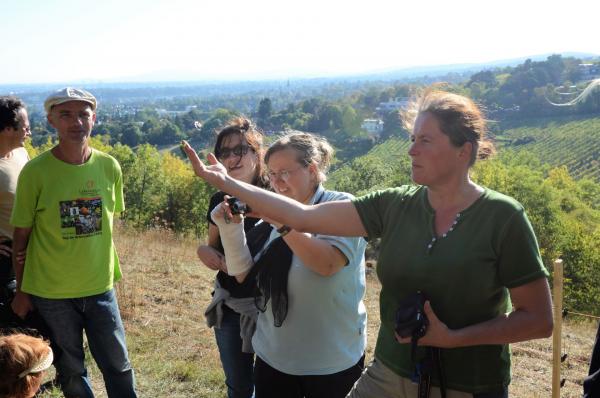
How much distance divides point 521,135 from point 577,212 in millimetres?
28584

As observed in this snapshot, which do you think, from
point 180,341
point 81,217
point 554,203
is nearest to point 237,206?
point 81,217

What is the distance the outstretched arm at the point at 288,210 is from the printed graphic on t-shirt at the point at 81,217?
1187mm

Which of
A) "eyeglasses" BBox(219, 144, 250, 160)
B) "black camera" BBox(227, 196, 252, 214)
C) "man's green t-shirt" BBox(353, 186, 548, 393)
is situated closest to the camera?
"man's green t-shirt" BBox(353, 186, 548, 393)

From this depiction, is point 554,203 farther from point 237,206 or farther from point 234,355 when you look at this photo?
point 237,206

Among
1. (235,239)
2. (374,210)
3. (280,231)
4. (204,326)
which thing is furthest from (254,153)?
(204,326)

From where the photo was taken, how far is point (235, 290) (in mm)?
2623

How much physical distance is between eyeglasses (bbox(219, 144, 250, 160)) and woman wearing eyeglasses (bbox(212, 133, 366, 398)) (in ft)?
1.52

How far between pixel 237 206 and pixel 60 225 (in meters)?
1.25

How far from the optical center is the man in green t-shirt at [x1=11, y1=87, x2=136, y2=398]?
9.21ft

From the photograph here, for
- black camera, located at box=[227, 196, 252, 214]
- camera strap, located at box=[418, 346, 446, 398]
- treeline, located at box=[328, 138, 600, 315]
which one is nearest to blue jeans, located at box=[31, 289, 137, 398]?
black camera, located at box=[227, 196, 252, 214]

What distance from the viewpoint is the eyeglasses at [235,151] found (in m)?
2.78

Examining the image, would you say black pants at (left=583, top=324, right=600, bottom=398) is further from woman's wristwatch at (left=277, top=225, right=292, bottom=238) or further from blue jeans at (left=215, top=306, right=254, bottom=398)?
blue jeans at (left=215, top=306, right=254, bottom=398)

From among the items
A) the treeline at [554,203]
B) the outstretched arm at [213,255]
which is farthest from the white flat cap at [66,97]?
the treeline at [554,203]

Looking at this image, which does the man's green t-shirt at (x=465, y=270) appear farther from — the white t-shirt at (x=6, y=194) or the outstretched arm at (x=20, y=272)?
the white t-shirt at (x=6, y=194)
